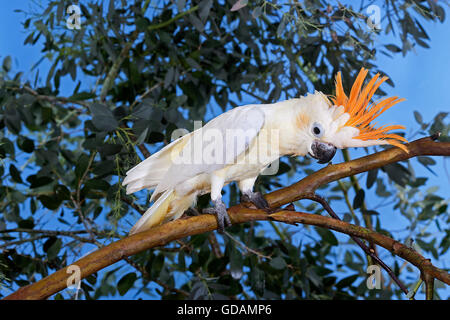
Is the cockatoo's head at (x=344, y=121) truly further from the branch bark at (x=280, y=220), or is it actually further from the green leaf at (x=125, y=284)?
the green leaf at (x=125, y=284)

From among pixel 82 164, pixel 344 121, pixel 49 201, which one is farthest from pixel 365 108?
pixel 49 201

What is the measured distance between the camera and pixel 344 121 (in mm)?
810

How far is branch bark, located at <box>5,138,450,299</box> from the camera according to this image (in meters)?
0.67

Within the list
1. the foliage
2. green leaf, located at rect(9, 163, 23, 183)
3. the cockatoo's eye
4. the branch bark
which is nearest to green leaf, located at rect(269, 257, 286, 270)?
the foliage

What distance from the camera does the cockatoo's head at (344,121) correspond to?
31.3 inches

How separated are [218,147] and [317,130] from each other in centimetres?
19

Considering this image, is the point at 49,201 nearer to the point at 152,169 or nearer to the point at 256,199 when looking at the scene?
the point at 152,169

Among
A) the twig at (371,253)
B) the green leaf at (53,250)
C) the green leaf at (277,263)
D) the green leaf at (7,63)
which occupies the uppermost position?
the green leaf at (7,63)

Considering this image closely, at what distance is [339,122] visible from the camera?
82 cm

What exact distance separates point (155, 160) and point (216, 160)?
124 mm

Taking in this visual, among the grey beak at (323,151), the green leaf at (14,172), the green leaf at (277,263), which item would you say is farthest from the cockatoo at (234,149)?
the green leaf at (14,172)

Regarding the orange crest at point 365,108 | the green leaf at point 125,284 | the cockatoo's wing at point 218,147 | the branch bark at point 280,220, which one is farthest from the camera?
the green leaf at point 125,284

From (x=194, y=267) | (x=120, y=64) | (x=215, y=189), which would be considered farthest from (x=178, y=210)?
(x=120, y=64)
